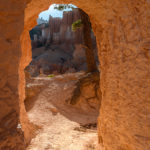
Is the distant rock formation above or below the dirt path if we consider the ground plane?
above

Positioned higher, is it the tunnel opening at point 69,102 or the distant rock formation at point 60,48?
the distant rock formation at point 60,48

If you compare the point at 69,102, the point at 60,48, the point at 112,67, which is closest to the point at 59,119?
the point at 69,102

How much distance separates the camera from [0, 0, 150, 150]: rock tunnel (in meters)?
1.21

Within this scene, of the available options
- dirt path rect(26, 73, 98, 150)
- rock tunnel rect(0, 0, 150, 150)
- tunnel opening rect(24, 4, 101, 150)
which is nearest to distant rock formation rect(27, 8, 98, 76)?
tunnel opening rect(24, 4, 101, 150)

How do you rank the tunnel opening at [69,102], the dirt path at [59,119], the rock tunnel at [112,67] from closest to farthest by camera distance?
1. the rock tunnel at [112,67]
2. the dirt path at [59,119]
3. the tunnel opening at [69,102]

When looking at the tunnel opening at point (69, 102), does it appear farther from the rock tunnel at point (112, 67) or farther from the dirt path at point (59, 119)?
the rock tunnel at point (112, 67)

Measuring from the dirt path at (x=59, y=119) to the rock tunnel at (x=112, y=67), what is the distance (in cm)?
125

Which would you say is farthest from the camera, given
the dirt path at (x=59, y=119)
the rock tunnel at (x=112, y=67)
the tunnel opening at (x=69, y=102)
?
the tunnel opening at (x=69, y=102)

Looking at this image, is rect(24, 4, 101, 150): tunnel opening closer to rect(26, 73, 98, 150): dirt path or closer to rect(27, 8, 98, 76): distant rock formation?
rect(26, 73, 98, 150): dirt path

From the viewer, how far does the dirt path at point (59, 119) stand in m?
3.59

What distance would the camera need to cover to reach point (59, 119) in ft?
17.4

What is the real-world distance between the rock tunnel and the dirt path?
1.25m

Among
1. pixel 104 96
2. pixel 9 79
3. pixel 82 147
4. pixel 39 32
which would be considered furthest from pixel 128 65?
pixel 39 32

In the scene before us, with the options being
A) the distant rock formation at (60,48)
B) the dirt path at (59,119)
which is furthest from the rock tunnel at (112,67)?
the distant rock formation at (60,48)
